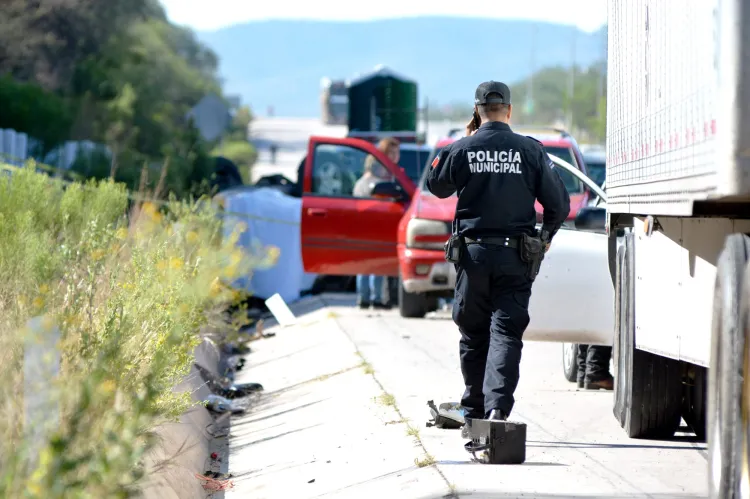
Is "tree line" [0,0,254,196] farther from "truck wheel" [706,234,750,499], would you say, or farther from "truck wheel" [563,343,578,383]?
"truck wheel" [706,234,750,499]

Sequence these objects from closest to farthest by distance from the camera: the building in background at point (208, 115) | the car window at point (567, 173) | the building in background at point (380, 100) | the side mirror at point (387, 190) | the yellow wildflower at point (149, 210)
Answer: the yellow wildflower at point (149, 210) → the car window at point (567, 173) → the side mirror at point (387, 190) → the building in background at point (380, 100) → the building in background at point (208, 115)

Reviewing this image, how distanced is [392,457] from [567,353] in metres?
3.54

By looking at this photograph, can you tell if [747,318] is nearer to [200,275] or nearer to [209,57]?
[200,275]

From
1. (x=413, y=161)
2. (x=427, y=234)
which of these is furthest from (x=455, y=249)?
(x=413, y=161)

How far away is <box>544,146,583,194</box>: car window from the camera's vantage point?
45.0ft

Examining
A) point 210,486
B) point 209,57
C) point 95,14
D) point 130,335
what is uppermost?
point 209,57

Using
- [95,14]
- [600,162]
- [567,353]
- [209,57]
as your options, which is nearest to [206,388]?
[567,353]

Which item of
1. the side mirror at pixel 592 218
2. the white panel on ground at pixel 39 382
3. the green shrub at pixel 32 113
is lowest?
the white panel on ground at pixel 39 382

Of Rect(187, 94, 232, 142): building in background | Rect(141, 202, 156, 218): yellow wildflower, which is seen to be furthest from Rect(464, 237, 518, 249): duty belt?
Rect(187, 94, 232, 142): building in background

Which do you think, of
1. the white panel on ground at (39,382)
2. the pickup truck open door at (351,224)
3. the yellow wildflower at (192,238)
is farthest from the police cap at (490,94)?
the pickup truck open door at (351,224)

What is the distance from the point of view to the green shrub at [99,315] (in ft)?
A: 13.6

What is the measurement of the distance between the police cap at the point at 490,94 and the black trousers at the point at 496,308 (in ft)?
2.55

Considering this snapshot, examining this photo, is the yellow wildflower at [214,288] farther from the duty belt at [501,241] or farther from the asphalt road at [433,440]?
the duty belt at [501,241]

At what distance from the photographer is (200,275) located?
1111cm
